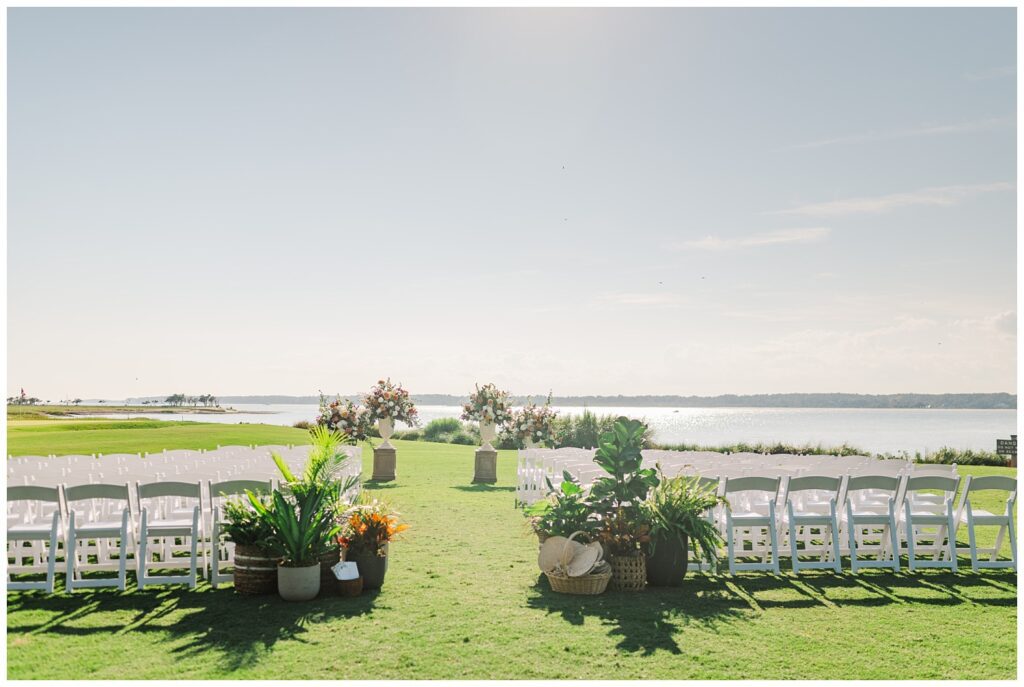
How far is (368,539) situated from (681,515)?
10.3 ft

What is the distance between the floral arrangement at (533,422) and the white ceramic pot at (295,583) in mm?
13616

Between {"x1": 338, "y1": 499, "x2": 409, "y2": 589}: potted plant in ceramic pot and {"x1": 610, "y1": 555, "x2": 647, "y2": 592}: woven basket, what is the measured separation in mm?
2208

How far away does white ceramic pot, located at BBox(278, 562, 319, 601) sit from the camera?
792 centimetres

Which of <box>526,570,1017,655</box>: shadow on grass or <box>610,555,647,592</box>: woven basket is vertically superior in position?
<box>610,555,647,592</box>: woven basket

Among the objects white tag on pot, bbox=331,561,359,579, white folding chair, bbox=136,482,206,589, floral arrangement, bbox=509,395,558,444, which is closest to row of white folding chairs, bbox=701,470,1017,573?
white tag on pot, bbox=331,561,359,579

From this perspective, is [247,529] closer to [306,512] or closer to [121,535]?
[306,512]

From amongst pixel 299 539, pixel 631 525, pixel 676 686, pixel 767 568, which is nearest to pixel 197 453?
pixel 299 539

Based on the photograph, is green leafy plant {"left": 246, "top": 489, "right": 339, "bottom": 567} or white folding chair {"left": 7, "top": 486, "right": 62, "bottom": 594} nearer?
green leafy plant {"left": 246, "top": 489, "right": 339, "bottom": 567}

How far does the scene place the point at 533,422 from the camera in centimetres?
2144

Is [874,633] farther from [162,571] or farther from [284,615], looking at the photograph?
[162,571]

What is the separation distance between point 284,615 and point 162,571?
2817 mm

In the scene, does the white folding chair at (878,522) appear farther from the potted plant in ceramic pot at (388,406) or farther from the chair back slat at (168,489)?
the potted plant in ceramic pot at (388,406)

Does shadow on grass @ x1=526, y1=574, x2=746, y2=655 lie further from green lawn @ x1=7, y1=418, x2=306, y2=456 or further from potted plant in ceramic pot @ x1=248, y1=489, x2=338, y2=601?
green lawn @ x1=7, y1=418, x2=306, y2=456

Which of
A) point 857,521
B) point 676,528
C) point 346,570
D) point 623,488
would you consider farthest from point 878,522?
point 346,570
